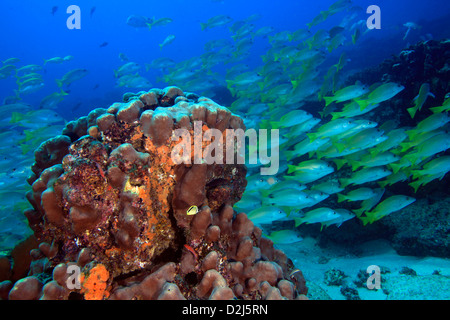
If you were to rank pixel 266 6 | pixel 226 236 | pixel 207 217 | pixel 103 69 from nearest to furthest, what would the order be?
pixel 207 217
pixel 226 236
pixel 103 69
pixel 266 6

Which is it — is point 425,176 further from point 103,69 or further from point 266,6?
point 266,6

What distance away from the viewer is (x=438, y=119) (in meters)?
5.46

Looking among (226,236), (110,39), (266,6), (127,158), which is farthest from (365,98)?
(266,6)

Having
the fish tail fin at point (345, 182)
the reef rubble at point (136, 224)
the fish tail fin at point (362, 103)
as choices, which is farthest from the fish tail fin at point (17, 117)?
the fish tail fin at point (362, 103)

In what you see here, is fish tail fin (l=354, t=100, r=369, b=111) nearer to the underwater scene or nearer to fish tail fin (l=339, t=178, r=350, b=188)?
the underwater scene

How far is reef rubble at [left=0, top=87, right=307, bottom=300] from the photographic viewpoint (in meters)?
1.88

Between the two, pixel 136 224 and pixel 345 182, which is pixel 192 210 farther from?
pixel 345 182

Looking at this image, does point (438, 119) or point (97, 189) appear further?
point (438, 119)

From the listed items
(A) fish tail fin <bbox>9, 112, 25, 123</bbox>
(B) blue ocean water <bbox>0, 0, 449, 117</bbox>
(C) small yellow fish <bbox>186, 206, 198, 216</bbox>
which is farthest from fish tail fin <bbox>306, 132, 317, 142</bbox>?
(B) blue ocean water <bbox>0, 0, 449, 117</bbox>

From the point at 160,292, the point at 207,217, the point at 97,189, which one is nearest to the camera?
the point at 160,292

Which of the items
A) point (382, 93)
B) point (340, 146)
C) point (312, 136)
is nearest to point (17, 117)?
point (312, 136)

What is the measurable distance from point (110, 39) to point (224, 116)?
12026cm

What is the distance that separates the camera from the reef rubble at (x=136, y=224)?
6.18 ft
